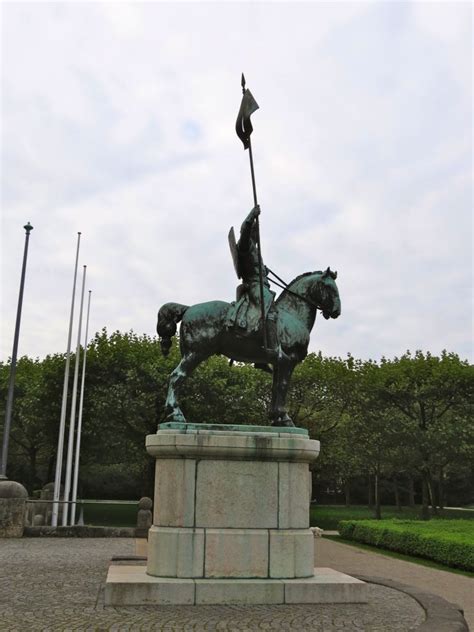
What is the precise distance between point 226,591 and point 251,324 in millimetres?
3921

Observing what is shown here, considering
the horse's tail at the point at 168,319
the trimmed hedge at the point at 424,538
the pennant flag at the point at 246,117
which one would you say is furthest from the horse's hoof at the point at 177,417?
the trimmed hedge at the point at 424,538

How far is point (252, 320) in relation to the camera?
9.72m

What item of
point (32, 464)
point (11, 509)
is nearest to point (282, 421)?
point (11, 509)

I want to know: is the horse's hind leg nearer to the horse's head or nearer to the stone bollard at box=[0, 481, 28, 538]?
the horse's head

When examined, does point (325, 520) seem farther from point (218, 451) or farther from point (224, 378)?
point (218, 451)

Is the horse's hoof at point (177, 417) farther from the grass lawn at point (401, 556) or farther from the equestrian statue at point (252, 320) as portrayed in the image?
the grass lawn at point (401, 556)

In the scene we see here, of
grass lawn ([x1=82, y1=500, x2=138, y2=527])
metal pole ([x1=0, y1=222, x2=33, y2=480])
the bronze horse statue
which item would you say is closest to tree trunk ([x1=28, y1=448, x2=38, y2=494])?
grass lawn ([x1=82, y1=500, x2=138, y2=527])

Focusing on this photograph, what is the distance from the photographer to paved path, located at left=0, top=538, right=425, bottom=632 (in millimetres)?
6895

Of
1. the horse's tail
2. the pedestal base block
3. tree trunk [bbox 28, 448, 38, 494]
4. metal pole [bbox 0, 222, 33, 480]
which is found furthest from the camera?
tree trunk [bbox 28, 448, 38, 494]

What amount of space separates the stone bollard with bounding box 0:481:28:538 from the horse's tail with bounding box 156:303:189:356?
41.2 ft

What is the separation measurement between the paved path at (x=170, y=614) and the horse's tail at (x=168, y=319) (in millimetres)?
3986

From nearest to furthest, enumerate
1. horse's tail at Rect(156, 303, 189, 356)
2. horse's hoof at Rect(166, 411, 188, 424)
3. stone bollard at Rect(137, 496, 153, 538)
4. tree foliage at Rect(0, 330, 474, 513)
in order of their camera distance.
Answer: horse's hoof at Rect(166, 411, 188, 424) < horse's tail at Rect(156, 303, 189, 356) < stone bollard at Rect(137, 496, 153, 538) < tree foliage at Rect(0, 330, 474, 513)

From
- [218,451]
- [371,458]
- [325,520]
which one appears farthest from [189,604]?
[325,520]

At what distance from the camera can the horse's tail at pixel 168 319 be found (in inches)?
397
